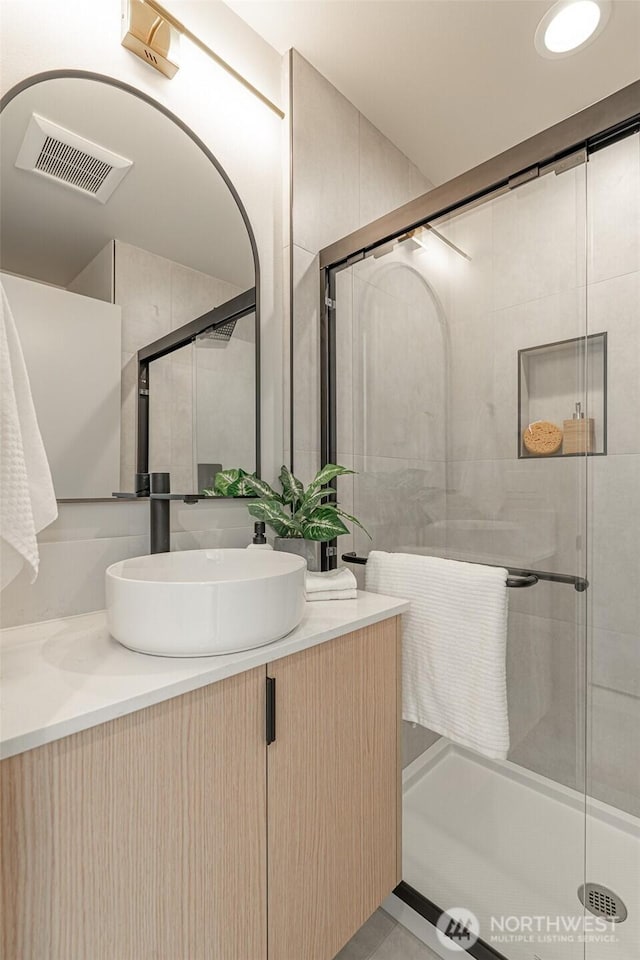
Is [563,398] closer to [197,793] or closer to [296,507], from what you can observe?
[296,507]

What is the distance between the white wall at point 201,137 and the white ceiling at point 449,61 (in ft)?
0.57

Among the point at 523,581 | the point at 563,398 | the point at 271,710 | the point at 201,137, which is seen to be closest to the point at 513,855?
the point at 523,581

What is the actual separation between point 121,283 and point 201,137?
50 cm

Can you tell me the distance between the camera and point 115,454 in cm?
106

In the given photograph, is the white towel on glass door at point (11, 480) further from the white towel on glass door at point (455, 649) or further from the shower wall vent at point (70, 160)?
the white towel on glass door at point (455, 649)

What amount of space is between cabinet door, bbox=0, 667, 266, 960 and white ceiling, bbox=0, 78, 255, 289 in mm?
859

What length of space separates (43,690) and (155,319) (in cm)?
81

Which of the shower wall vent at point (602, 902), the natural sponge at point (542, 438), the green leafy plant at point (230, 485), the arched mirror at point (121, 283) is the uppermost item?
the arched mirror at point (121, 283)

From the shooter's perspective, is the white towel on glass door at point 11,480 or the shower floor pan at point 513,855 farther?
the shower floor pan at point 513,855

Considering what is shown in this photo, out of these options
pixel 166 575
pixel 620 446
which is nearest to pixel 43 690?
pixel 166 575


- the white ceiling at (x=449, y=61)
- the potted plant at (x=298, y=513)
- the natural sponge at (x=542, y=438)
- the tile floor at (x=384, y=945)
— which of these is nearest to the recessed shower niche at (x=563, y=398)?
the natural sponge at (x=542, y=438)

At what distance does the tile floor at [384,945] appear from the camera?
112 cm

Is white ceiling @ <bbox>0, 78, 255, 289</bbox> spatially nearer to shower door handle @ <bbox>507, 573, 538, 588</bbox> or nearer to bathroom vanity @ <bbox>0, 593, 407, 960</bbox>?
bathroom vanity @ <bbox>0, 593, 407, 960</bbox>

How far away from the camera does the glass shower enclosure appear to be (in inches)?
40.8
